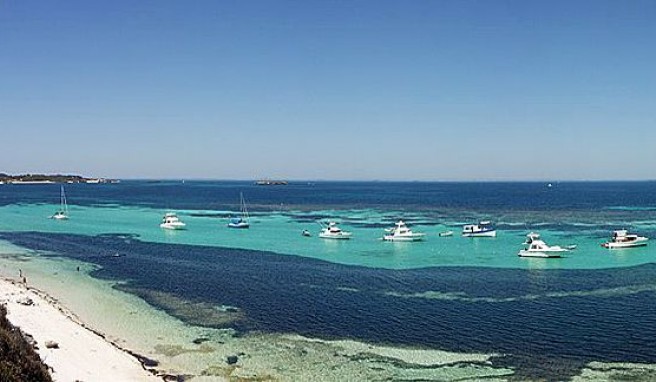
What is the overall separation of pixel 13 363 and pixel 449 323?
22.1 m

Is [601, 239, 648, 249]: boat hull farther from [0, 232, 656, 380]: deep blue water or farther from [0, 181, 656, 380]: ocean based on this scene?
[0, 232, 656, 380]: deep blue water

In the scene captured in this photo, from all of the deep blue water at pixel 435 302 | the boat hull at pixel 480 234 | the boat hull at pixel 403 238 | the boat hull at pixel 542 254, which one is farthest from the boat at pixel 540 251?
the boat hull at pixel 403 238

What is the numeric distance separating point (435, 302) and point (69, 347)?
69.1 feet

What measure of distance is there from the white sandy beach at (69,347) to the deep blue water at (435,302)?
248 inches

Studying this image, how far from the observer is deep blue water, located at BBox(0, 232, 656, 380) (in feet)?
92.2

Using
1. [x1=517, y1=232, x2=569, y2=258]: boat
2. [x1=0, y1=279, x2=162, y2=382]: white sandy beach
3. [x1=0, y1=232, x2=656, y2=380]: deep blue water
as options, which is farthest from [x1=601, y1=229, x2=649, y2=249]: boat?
[x1=0, y1=279, x2=162, y2=382]: white sandy beach

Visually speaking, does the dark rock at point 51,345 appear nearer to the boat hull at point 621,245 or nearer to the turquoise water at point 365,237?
the turquoise water at point 365,237

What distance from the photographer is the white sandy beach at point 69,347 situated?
23.1 m

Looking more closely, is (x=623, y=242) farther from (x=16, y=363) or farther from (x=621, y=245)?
(x=16, y=363)

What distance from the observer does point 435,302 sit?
121ft

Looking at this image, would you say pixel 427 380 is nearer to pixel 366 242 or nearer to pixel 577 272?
pixel 577 272

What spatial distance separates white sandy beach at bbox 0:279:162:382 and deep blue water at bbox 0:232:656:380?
20.7 feet

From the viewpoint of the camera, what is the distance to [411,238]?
68.1 metres

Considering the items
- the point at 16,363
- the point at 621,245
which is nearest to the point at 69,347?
the point at 16,363
